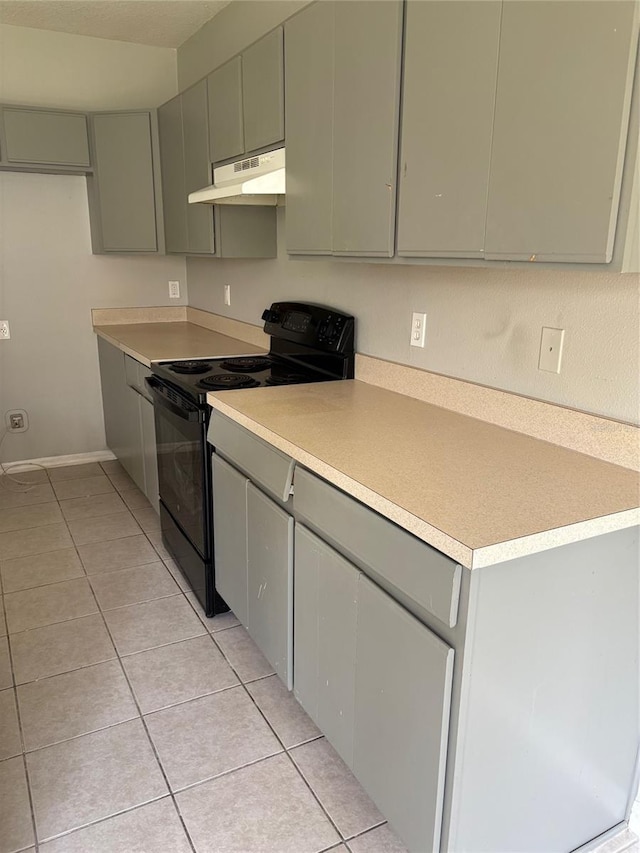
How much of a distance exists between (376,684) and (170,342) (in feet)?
8.14

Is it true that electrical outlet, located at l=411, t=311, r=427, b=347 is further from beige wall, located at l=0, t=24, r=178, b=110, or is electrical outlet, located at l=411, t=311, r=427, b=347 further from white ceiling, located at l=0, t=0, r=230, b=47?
beige wall, located at l=0, t=24, r=178, b=110

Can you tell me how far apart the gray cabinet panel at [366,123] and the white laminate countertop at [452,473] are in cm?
52

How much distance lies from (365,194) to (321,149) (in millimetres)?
308

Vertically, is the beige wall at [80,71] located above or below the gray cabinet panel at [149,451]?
above

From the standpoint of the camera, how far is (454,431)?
5.91ft

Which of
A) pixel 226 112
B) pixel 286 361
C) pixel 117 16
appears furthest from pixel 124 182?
pixel 286 361

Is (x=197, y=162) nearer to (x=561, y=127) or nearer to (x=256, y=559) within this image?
(x=256, y=559)

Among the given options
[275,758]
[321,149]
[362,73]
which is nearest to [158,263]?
[321,149]

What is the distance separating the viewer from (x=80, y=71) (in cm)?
377

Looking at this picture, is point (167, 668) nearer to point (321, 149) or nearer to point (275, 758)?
point (275, 758)

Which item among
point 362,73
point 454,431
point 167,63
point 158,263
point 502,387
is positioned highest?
point 167,63

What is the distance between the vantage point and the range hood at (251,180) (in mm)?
2277

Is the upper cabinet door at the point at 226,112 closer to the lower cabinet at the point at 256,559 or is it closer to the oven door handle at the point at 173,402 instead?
the oven door handle at the point at 173,402

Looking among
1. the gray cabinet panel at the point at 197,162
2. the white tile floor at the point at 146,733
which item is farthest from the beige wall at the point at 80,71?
the white tile floor at the point at 146,733
